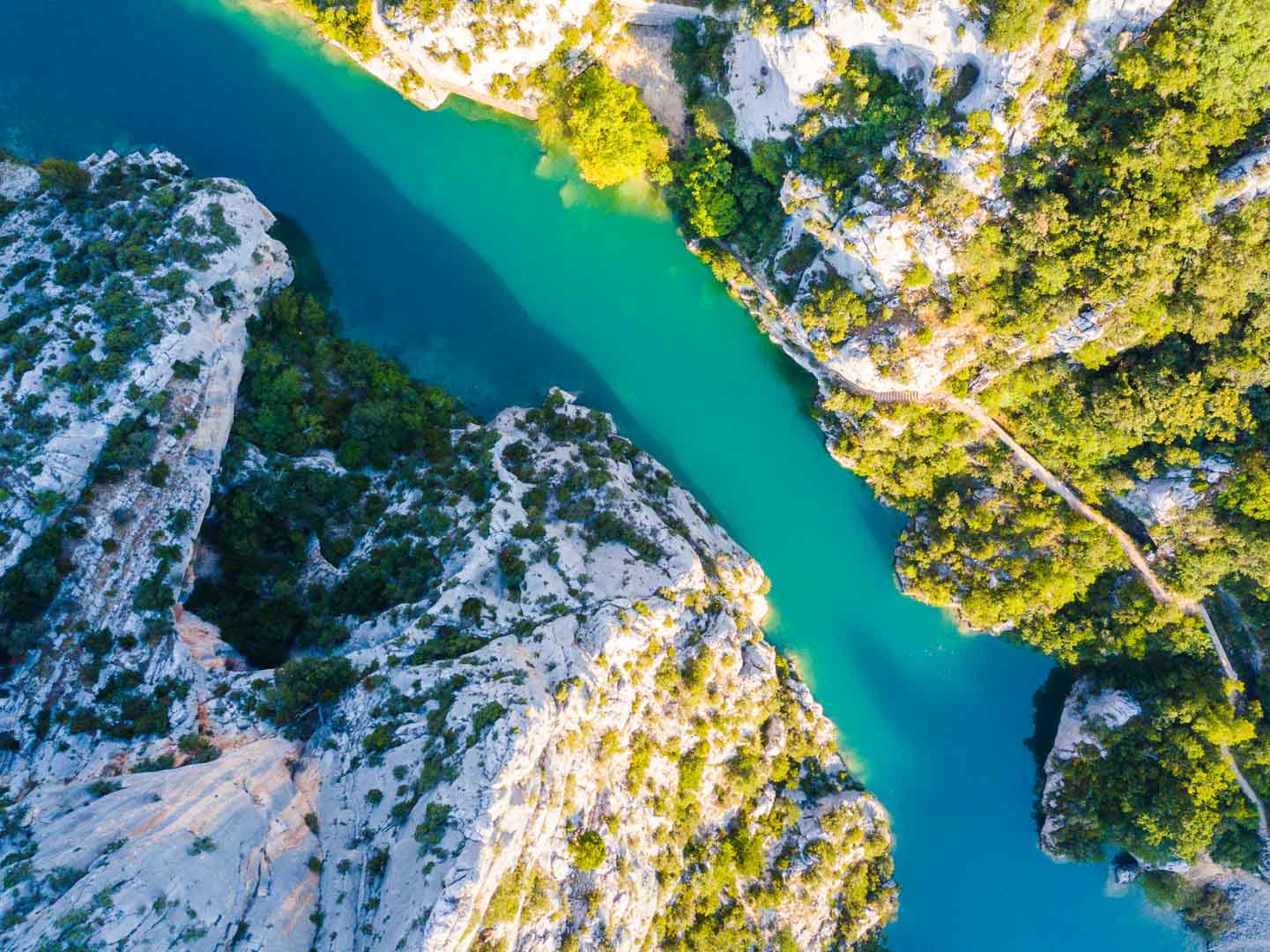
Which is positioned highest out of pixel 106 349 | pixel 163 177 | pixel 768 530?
pixel 768 530

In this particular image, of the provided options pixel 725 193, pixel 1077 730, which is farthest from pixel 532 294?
pixel 1077 730

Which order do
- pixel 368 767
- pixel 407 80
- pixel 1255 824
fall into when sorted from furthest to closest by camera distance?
pixel 407 80
pixel 1255 824
pixel 368 767

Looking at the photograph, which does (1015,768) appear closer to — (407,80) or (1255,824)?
(1255,824)

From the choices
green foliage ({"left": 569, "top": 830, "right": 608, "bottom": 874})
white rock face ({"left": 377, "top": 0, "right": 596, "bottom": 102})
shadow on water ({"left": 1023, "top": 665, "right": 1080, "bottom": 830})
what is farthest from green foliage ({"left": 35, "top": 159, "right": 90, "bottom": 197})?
shadow on water ({"left": 1023, "top": 665, "right": 1080, "bottom": 830})

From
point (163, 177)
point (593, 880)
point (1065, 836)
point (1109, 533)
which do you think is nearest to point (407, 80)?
point (163, 177)

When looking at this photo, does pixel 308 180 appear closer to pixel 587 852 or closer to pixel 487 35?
pixel 487 35

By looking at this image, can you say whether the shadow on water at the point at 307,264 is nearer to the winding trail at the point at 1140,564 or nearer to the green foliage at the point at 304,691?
the green foliage at the point at 304,691
